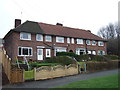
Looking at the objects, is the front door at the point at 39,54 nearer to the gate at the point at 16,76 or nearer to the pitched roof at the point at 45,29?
the pitched roof at the point at 45,29

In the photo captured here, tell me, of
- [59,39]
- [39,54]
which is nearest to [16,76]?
[39,54]

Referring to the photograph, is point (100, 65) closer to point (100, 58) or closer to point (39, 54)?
point (100, 58)

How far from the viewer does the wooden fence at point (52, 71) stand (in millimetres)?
14056

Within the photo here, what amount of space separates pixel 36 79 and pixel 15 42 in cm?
1448

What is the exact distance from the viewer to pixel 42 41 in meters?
29.7

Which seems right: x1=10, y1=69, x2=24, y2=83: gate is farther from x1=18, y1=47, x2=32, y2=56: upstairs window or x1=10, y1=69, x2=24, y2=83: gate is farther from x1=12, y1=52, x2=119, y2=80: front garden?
x1=18, y1=47, x2=32, y2=56: upstairs window

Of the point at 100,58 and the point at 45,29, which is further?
the point at 45,29

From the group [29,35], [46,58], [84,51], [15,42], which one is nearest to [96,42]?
[84,51]

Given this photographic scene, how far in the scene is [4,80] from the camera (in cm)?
1307

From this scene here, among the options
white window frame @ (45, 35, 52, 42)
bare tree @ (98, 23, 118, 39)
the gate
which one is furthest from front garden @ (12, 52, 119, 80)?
bare tree @ (98, 23, 118, 39)

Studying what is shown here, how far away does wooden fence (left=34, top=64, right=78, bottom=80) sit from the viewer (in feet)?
46.1

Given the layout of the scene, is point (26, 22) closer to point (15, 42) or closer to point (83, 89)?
point (15, 42)

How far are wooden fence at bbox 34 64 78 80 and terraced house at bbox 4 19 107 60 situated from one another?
1233 cm

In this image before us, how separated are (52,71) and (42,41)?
49.9 ft
